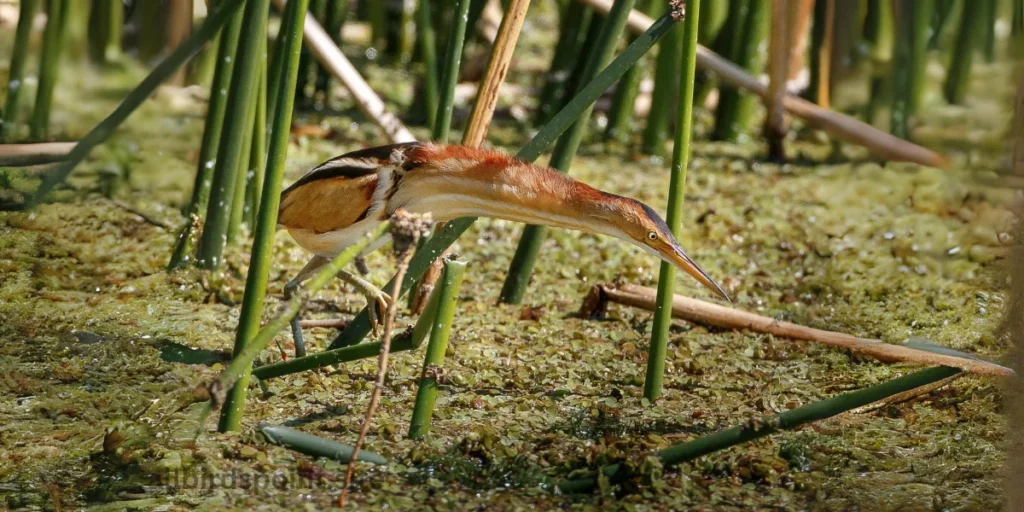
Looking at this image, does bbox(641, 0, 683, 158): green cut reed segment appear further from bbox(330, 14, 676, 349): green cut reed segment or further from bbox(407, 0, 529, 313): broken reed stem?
bbox(330, 14, 676, 349): green cut reed segment

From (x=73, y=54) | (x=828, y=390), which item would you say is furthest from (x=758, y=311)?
(x=73, y=54)

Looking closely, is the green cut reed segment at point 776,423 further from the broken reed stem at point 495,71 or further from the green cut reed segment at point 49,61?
the green cut reed segment at point 49,61

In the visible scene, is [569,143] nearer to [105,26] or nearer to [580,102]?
[580,102]

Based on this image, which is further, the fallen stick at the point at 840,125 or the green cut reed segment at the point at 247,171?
the fallen stick at the point at 840,125

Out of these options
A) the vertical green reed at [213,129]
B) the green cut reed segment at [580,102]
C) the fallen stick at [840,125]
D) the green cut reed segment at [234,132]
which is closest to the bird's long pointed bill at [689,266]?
the green cut reed segment at [580,102]

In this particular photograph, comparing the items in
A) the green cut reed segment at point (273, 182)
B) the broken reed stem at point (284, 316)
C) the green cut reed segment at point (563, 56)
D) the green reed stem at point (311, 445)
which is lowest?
the green reed stem at point (311, 445)

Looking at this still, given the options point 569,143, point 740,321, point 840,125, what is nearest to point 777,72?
point 840,125

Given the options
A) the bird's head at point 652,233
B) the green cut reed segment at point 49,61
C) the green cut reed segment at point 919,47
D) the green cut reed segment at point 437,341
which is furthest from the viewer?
the green cut reed segment at point 919,47
